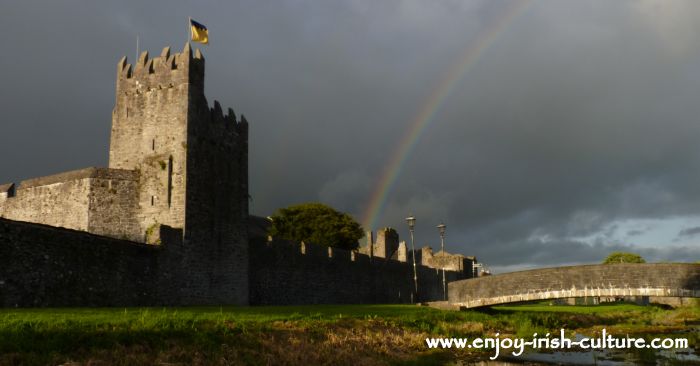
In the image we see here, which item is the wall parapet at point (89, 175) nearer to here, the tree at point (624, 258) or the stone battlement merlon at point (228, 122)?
the stone battlement merlon at point (228, 122)

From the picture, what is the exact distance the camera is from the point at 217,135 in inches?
1189

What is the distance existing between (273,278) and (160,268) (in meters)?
9.71

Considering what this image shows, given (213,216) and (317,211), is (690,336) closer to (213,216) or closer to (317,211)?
(213,216)

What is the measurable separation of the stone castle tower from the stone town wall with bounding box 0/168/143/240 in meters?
0.04

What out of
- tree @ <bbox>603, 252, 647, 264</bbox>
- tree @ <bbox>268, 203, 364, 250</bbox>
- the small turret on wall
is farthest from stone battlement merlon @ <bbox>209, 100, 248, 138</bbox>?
tree @ <bbox>603, 252, 647, 264</bbox>

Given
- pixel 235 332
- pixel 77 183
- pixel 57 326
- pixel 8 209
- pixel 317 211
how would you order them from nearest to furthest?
pixel 57 326 → pixel 235 332 → pixel 77 183 → pixel 8 209 → pixel 317 211

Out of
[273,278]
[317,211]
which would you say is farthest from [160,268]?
[317,211]

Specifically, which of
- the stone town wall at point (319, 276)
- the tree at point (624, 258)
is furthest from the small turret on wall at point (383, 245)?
the tree at point (624, 258)

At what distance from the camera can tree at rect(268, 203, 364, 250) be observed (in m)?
55.5

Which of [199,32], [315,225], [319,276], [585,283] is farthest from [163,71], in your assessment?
[315,225]

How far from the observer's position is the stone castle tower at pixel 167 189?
2717 cm

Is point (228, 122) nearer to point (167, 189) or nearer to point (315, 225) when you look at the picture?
point (167, 189)

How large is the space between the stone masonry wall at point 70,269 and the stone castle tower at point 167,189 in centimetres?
179

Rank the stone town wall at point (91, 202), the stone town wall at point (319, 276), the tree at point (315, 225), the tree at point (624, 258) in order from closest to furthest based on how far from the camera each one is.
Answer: the stone town wall at point (91, 202), the stone town wall at point (319, 276), the tree at point (315, 225), the tree at point (624, 258)
